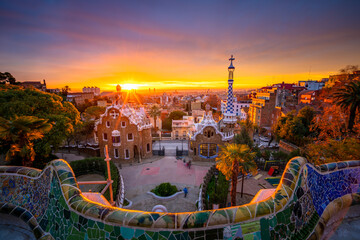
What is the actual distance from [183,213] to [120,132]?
24.3 metres

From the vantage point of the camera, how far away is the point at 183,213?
128 inches

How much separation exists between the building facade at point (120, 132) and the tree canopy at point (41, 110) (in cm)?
585

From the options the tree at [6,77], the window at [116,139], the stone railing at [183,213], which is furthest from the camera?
the tree at [6,77]

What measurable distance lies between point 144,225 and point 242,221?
1.95m

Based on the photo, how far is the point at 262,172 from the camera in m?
23.2

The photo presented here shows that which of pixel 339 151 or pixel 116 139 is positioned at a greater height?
pixel 339 151

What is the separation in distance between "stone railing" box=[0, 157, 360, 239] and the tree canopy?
Answer: 11967 millimetres

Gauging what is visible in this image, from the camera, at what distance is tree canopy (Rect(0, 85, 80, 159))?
16.0 m

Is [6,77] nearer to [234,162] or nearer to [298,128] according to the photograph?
[234,162]

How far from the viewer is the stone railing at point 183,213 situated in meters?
3.27

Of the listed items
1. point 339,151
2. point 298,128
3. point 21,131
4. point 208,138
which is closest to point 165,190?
point 208,138

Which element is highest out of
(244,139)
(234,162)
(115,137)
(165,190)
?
(234,162)

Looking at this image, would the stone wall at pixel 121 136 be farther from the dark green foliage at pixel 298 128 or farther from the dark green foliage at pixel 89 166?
the dark green foliage at pixel 298 128

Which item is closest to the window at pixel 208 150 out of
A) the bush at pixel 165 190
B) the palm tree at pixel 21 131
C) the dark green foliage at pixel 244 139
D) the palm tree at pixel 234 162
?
the dark green foliage at pixel 244 139
